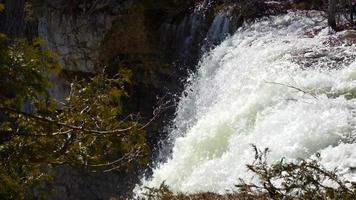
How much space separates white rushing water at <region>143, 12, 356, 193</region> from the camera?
743 cm

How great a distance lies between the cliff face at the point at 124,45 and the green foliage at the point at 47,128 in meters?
10.7

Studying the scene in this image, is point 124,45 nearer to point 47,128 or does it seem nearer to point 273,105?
point 273,105

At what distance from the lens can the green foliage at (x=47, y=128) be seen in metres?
3.74

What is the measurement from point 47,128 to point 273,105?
5300 millimetres

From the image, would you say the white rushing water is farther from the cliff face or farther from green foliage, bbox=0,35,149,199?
the cliff face

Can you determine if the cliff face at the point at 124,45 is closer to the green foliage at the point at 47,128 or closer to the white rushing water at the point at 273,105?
the white rushing water at the point at 273,105

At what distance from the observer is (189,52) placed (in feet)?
51.4

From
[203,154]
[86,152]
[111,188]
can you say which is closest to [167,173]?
[203,154]

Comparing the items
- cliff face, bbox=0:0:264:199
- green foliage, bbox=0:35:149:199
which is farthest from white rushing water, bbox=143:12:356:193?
cliff face, bbox=0:0:264:199

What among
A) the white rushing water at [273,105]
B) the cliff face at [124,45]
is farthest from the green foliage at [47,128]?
the cliff face at [124,45]

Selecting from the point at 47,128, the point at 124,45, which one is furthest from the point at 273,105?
the point at 124,45

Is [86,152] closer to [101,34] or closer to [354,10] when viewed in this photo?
[354,10]

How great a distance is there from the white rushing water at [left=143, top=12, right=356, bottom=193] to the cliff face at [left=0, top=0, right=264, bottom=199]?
9.91 ft

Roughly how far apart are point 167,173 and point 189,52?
6.14 meters
